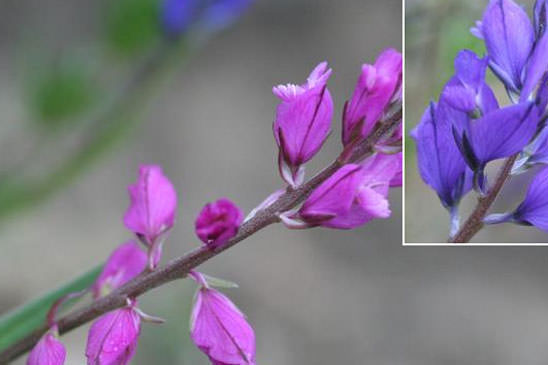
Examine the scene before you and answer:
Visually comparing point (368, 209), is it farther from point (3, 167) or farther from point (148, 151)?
point (148, 151)

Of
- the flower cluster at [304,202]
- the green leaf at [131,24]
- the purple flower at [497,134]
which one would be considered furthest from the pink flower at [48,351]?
the green leaf at [131,24]

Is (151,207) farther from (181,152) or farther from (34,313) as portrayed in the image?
(181,152)

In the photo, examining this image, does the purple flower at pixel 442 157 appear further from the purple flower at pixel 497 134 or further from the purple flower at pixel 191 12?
the purple flower at pixel 191 12

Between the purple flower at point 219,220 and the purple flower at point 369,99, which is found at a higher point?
the purple flower at point 369,99

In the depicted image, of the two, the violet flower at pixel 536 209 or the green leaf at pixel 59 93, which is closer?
the violet flower at pixel 536 209

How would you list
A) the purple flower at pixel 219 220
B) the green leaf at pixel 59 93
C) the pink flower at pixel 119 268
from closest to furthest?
1. the purple flower at pixel 219 220
2. the pink flower at pixel 119 268
3. the green leaf at pixel 59 93
